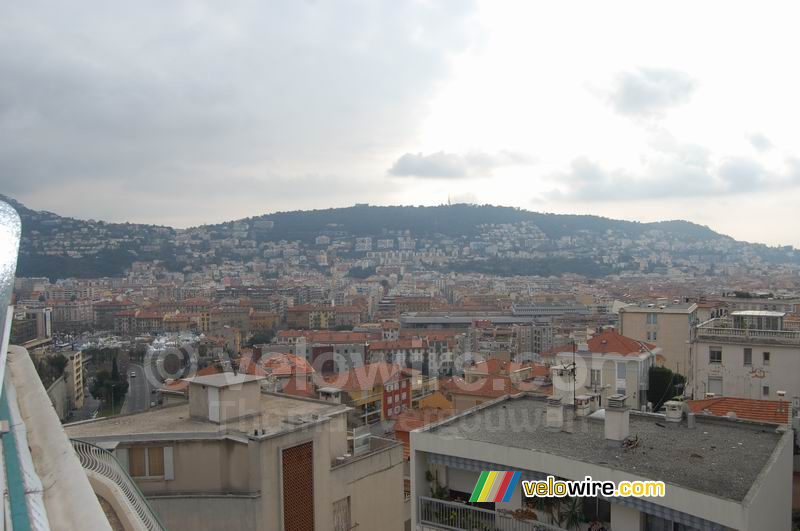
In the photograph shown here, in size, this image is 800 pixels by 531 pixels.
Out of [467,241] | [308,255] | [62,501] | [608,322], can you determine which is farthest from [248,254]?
[62,501]

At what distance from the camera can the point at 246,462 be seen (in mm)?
6883

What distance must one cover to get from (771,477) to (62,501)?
17.5ft

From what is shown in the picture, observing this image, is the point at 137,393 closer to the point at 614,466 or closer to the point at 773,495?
the point at 614,466

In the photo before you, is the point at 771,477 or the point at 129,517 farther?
the point at 771,477

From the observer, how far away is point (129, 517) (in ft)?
10.2

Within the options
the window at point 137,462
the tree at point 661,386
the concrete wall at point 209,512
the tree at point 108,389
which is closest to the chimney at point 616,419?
the concrete wall at point 209,512

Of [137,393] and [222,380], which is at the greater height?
[222,380]

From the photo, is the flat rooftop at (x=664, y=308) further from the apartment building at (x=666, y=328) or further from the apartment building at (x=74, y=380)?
the apartment building at (x=74, y=380)

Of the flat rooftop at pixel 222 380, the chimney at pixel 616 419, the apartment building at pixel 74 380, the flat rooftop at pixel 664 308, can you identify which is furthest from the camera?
the apartment building at pixel 74 380

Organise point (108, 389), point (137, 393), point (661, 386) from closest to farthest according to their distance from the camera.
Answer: point (661, 386) < point (108, 389) < point (137, 393)

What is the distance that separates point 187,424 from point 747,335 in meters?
12.0

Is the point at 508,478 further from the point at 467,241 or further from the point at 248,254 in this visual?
the point at 467,241

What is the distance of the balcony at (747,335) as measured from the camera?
46.0 ft

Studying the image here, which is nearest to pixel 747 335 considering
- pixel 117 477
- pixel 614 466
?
pixel 614 466
